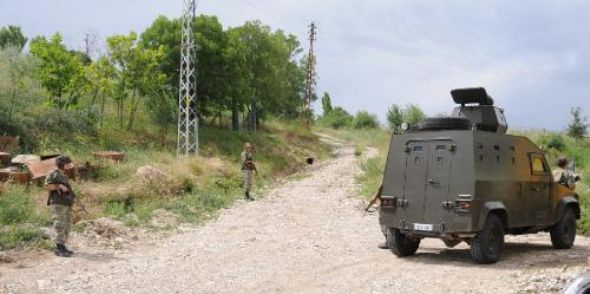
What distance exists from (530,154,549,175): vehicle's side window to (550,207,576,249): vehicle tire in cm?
111

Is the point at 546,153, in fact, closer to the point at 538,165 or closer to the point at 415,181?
the point at 538,165

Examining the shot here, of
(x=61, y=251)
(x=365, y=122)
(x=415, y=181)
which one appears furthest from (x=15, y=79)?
(x=365, y=122)

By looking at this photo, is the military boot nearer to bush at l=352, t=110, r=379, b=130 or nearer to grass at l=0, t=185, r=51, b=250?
grass at l=0, t=185, r=51, b=250

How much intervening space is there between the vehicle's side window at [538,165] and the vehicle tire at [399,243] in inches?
110

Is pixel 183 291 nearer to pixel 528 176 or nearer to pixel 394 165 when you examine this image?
pixel 394 165

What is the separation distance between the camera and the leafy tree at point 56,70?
2873 cm

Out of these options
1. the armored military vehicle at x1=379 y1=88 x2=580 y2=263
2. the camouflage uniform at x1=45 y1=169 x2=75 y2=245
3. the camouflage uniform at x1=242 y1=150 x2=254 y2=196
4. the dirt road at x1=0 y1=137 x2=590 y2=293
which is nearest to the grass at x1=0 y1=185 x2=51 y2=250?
the camouflage uniform at x1=45 y1=169 x2=75 y2=245

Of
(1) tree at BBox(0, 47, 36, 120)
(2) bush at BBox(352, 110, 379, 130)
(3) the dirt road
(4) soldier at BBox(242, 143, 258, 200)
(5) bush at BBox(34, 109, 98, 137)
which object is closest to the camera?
(3) the dirt road

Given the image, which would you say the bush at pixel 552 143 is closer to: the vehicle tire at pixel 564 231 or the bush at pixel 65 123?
the bush at pixel 65 123

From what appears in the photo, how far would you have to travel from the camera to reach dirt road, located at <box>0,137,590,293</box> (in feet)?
29.8

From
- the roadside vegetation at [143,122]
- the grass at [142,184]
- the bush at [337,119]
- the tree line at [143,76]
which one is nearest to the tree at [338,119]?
the bush at [337,119]

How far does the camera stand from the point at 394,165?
1155 centimetres

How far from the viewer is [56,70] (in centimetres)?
2877

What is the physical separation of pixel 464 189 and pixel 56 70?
23482 mm
